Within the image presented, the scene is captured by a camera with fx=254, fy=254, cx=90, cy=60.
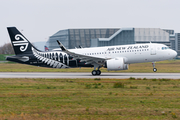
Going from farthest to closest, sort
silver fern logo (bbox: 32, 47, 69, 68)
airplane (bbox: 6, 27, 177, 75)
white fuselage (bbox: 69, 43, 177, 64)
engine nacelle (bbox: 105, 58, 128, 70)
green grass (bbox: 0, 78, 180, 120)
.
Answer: silver fern logo (bbox: 32, 47, 69, 68) → white fuselage (bbox: 69, 43, 177, 64) → airplane (bbox: 6, 27, 177, 75) → engine nacelle (bbox: 105, 58, 128, 70) → green grass (bbox: 0, 78, 180, 120)

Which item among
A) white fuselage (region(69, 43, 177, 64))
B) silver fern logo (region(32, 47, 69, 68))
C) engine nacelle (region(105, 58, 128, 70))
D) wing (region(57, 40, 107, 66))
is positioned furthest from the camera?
silver fern logo (region(32, 47, 69, 68))

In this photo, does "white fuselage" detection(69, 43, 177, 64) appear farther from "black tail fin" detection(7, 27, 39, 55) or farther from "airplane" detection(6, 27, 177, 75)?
"black tail fin" detection(7, 27, 39, 55)

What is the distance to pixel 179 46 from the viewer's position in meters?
146

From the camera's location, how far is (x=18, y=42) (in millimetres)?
36219

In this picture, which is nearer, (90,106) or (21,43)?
(90,106)

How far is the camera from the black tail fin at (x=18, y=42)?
35812 millimetres

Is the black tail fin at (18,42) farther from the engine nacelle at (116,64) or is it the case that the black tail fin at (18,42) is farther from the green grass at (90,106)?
the green grass at (90,106)

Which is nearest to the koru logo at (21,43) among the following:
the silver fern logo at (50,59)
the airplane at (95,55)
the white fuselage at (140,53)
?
the airplane at (95,55)

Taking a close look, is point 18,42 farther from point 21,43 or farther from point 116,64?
point 116,64

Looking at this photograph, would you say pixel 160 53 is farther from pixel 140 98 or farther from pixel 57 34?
pixel 57 34

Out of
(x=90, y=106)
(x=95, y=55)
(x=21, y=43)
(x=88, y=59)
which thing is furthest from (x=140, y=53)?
(x=90, y=106)

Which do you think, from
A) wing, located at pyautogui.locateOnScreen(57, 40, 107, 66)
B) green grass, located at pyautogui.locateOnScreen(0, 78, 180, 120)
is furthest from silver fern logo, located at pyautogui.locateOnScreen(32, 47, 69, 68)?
green grass, located at pyautogui.locateOnScreen(0, 78, 180, 120)

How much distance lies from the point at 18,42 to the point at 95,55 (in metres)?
11.2

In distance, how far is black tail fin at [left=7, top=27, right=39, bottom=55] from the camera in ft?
117
